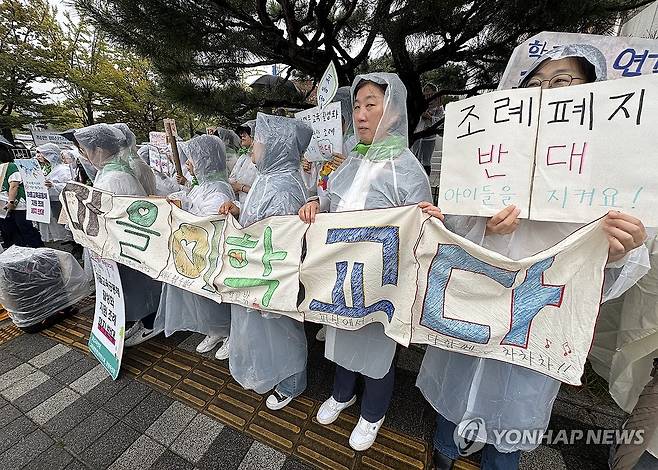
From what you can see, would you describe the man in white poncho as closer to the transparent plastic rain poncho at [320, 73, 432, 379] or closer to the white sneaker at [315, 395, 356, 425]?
the white sneaker at [315, 395, 356, 425]

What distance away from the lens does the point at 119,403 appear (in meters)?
2.10

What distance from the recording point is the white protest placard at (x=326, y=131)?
249 centimetres

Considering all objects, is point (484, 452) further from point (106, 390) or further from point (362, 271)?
point (106, 390)

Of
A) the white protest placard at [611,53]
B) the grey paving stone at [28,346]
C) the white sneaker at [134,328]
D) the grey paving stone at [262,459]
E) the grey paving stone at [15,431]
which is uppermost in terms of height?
the white protest placard at [611,53]

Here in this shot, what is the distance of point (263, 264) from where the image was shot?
5.72 ft

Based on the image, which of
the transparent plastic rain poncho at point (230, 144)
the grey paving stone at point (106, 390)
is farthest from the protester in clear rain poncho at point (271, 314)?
the transparent plastic rain poncho at point (230, 144)

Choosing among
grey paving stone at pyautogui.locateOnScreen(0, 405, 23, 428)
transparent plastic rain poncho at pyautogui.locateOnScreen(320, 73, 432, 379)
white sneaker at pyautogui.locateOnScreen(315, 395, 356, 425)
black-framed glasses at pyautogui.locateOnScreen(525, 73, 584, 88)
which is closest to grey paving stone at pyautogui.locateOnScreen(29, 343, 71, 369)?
grey paving stone at pyautogui.locateOnScreen(0, 405, 23, 428)

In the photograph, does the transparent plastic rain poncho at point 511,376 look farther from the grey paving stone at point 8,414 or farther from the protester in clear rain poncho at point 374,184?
the grey paving stone at point 8,414

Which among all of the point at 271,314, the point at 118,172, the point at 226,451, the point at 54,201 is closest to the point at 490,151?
the point at 271,314

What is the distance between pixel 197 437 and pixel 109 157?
2.24 meters

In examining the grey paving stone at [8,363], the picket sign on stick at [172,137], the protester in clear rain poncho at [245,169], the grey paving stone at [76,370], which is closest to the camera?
the grey paving stone at [76,370]

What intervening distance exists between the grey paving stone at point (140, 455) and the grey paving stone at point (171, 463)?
1.3 inches

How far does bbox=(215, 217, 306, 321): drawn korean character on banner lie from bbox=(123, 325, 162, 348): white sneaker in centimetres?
141

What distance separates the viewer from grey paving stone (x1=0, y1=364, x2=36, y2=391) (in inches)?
90.7
